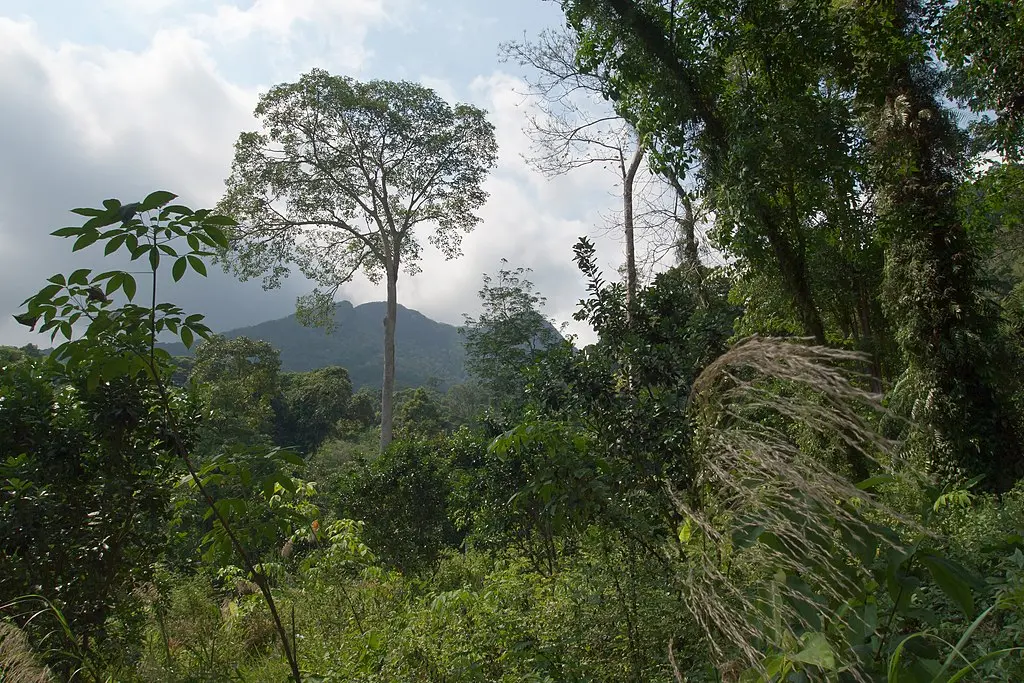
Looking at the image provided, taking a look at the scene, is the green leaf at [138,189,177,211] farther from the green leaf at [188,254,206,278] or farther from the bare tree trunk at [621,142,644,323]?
the bare tree trunk at [621,142,644,323]

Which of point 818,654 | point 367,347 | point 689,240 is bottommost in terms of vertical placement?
point 818,654

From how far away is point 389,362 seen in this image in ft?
46.7

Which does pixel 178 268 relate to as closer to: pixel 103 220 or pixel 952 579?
pixel 103 220

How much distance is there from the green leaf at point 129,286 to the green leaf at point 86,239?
6.4 inches

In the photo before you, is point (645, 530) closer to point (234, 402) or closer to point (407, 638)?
point (407, 638)

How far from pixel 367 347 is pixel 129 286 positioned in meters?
141

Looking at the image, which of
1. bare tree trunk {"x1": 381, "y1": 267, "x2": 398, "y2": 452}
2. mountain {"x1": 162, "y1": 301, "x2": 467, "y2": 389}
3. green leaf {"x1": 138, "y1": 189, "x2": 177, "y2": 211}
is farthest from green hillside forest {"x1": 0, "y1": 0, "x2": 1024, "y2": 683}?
mountain {"x1": 162, "y1": 301, "x2": 467, "y2": 389}

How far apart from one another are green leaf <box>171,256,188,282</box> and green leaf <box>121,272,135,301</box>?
5.0 inches

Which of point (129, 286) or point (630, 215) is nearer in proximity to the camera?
point (129, 286)

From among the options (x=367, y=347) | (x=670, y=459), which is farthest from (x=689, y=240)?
(x=367, y=347)

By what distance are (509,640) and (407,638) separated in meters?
0.46

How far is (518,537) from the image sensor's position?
21.8 feet

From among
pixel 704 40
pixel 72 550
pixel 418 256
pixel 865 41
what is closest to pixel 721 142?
pixel 704 40

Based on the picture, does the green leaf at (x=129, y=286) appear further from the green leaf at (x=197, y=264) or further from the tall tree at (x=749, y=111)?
the tall tree at (x=749, y=111)
